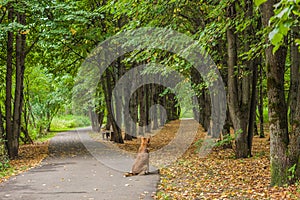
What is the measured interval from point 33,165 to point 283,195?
1043 cm

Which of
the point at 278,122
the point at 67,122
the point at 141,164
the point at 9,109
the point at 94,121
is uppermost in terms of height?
the point at 9,109

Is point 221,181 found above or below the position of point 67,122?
below

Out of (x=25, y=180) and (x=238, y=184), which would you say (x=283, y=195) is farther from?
(x=25, y=180)

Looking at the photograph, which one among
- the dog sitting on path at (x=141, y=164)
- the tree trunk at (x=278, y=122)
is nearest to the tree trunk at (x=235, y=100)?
the dog sitting on path at (x=141, y=164)

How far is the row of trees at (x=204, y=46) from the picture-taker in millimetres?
8297

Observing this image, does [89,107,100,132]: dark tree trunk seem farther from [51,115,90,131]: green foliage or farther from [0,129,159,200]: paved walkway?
[0,129,159,200]: paved walkway

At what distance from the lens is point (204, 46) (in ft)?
31.7

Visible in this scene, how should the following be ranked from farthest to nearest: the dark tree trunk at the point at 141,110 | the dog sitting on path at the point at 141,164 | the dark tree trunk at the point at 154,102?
the dark tree trunk at the point at 154,102 → the dark tree trunk at the point at 141,110 → the dog sitting on path at the point at 141,164

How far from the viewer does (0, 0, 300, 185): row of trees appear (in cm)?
830

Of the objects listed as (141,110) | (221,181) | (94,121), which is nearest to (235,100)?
(221,181)

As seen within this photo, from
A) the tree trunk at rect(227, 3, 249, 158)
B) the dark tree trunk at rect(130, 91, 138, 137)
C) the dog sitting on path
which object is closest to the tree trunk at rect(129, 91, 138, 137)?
the dark tree trunk at rect(130, 91, 138, 137)

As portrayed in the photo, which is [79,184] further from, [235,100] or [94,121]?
[94,121]

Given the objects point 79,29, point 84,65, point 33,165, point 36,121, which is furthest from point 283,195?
point 36,121

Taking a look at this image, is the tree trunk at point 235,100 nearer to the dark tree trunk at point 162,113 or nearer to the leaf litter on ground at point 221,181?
the leaf litter on ground at point 221,181
